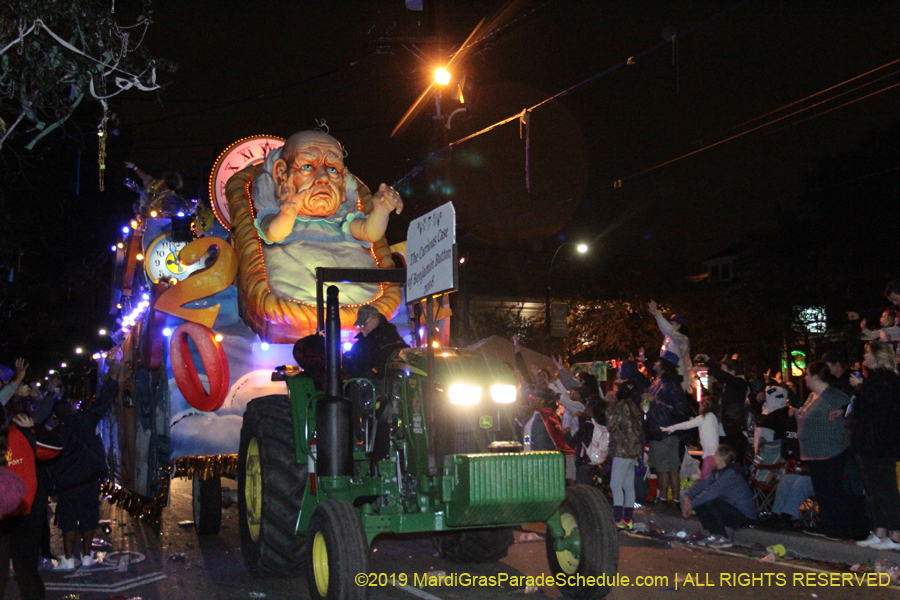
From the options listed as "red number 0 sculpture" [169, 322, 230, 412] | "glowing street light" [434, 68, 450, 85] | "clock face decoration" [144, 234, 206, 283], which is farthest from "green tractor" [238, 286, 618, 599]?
"glowing street light" [434, 68, 450, 85]

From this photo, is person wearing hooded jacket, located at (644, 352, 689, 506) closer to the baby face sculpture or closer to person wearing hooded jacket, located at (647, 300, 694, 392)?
person wearing hooded jacket, located at (647, 300, 694, 392)

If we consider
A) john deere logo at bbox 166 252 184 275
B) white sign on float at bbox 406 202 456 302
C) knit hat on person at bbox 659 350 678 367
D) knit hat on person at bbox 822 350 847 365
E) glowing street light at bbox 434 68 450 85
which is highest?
glowing street light at bbox 434 68 450 85

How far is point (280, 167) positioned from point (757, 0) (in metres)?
5.79

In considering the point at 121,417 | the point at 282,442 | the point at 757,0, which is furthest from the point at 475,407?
the point at 121,417

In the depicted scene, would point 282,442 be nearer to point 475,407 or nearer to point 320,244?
point 475,407

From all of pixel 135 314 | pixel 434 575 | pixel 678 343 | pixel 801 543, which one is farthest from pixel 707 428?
pixel 135 314

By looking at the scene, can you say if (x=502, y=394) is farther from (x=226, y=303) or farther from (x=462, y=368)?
(x=226, y=303)

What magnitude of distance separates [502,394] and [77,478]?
4.82m

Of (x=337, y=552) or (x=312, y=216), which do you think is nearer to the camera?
(x=337, y=552)

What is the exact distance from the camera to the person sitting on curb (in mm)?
9516

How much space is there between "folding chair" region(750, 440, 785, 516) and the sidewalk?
645 millimetres

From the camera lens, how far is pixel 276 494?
739 centimetres

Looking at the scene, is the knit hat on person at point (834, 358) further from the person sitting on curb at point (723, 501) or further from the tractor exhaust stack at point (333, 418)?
the tractor exhaust stack at point (333, 418)

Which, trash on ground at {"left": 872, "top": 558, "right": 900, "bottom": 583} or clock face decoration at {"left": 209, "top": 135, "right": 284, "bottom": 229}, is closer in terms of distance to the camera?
trash on ground at {"left": 872, "top": 558, "right": 900, "bottom": 583}
